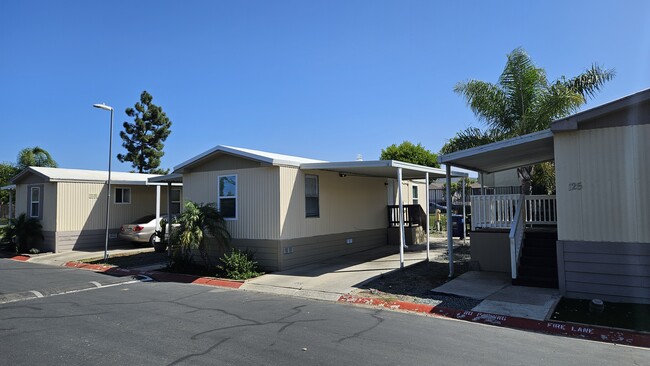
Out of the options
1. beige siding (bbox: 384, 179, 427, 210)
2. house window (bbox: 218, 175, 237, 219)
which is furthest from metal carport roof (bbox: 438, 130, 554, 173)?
house window (bbox: 218, 175, 237, 219)

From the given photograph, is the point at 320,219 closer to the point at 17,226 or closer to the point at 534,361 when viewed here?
the point at 534,361

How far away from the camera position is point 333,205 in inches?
546

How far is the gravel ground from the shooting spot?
27.1ft

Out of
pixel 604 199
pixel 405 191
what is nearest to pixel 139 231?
pixel 405 191

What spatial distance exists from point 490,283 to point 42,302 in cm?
923

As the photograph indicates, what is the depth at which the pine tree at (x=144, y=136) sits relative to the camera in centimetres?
4088

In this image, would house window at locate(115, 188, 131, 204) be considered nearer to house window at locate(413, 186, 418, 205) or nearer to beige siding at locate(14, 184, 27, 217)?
beige siding at locate(14, 184, 27, 217)

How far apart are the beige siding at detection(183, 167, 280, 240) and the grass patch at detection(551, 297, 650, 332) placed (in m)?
6.81

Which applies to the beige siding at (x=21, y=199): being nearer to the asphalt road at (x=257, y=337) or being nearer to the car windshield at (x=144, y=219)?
the car windshield at (x=144, y=219)

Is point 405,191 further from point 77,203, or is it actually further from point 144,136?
point 144,136

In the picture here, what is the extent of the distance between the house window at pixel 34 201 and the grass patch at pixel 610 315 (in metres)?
19.3

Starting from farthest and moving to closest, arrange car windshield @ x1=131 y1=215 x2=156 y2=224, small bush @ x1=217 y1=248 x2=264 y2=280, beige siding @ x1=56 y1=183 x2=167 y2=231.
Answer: car windshield @ x1=131 y1=215 x2=156 y2=224, beige siding @ x1=56 y1=183 x2=167 y2=231, small bush @ x1=217 y1=248 x2=264 y2=280

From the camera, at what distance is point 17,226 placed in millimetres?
17406

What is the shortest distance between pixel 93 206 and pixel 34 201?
266cm
